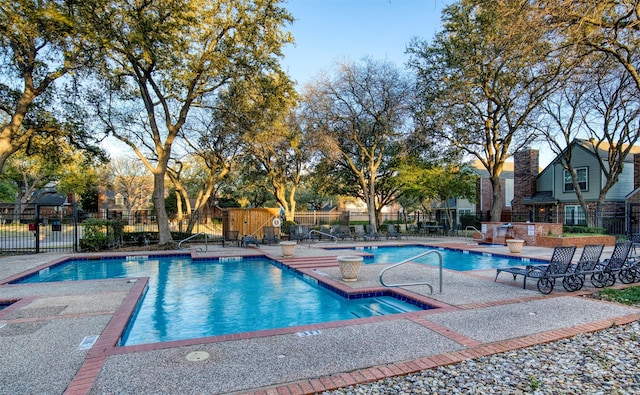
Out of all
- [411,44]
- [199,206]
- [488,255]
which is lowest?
[488,255]

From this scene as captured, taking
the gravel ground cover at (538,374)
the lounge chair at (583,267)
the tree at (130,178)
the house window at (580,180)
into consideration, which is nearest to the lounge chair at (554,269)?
the lounge chair at (583,267)

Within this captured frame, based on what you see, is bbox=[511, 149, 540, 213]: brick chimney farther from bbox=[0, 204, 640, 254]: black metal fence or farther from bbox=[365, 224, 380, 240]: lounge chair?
bbox=[365, 224, 380, 240]: lounge chair

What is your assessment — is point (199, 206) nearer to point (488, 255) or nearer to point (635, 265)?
point (488, 255)

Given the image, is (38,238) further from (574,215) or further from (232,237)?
(574,215)

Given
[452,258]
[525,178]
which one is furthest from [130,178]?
[525,178]

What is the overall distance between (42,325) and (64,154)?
49.7 ft

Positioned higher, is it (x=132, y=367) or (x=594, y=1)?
(x=594, y=1)

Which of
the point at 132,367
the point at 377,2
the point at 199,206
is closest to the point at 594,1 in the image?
the point at 377,2

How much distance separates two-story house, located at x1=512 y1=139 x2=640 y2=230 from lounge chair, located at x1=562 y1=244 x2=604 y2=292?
1722cm

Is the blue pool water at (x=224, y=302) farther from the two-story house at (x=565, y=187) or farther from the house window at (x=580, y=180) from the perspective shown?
the house window at (x=580, y=180)

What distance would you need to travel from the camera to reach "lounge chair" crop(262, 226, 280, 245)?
1684 cm

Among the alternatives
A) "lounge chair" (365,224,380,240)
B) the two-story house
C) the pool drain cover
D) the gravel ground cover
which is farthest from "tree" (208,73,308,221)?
the two-story house

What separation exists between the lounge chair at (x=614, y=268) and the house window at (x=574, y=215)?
19.0m

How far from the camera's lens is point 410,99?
68.1 feet
